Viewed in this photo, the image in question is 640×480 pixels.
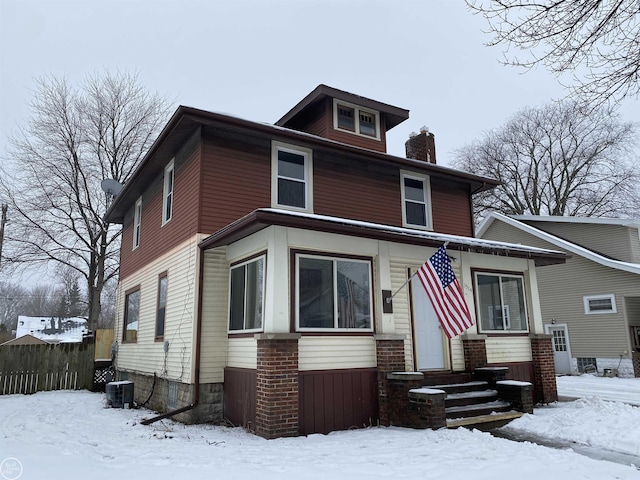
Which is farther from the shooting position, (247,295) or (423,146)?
(423,146)

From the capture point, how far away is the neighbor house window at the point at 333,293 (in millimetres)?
8023

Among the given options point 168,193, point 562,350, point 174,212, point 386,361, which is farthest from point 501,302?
point 562,350

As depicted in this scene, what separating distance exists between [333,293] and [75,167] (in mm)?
19777

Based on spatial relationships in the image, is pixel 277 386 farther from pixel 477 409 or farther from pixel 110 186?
pixel 110 186

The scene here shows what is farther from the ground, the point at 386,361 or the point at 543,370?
the point at 386,361

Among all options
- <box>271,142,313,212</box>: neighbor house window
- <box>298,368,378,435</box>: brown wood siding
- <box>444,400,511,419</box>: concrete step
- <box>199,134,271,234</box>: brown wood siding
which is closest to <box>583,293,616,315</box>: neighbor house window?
<box>444,400,511,419</box>: concrete step

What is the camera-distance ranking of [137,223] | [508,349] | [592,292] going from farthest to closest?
[592,292] → [137,223] → [508,349]

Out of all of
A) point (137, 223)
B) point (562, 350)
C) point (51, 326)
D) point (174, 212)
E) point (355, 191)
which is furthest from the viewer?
point (51, 326)

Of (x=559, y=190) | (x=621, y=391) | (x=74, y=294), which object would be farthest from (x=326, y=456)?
(x=74, y=294)

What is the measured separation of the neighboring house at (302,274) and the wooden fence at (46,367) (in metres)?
3.02

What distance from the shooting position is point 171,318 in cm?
1004

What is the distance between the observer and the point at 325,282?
831 centimetres

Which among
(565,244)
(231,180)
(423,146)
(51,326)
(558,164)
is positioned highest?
(558,164)

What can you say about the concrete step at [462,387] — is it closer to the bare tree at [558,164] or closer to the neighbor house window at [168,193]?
the neighbor house window at [168,193]
